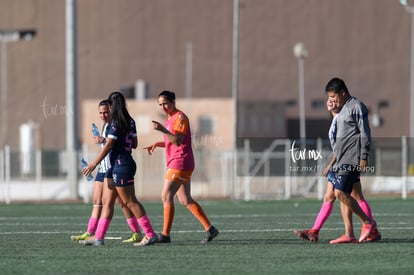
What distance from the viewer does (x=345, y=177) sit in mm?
14414

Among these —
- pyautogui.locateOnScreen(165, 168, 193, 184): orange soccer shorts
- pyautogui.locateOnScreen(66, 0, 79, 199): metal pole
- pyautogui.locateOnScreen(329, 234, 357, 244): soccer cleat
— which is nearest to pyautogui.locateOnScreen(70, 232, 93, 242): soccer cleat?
pyautogui.locateOnScreen(165, 168, 193, 184): orange soccer shorts

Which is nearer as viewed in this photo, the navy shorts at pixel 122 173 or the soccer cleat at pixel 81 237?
the navy shorts at pixel 122 173

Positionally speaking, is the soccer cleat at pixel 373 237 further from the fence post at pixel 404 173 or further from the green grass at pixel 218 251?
the fence post at pixel 404 173

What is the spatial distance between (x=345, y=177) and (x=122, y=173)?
2902 mm

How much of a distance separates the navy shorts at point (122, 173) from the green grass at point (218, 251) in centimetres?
84

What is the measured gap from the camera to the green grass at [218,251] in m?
11.7

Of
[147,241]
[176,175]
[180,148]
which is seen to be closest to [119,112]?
[180,148]

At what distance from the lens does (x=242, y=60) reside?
65000mm

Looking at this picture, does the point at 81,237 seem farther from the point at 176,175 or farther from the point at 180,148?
the point at 180,148

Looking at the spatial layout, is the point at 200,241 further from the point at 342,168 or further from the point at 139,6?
the point at 139,6

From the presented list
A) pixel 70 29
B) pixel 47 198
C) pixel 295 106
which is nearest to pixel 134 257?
pixel 70 29

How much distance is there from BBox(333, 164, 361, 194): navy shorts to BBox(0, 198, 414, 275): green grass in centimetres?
76

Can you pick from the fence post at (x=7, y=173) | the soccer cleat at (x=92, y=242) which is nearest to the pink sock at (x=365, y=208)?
the soccer cleat at (x=92, y=242)

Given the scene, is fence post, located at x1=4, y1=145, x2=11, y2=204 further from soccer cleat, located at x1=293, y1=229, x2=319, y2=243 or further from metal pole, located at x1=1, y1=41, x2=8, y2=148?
metal pole, located at x1=1, y1=41, x2=8, y2=148
